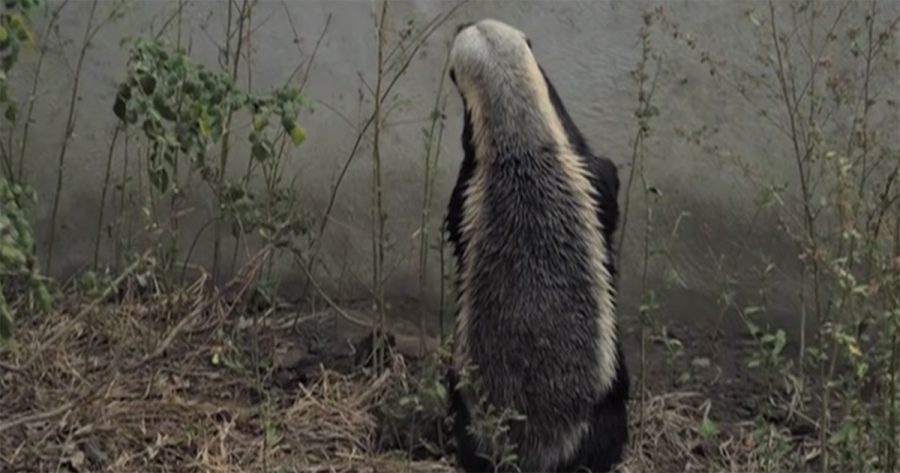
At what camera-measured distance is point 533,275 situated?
5.19m

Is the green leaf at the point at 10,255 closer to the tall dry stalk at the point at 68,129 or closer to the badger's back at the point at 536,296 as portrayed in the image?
the badger's back at the point at 536,296

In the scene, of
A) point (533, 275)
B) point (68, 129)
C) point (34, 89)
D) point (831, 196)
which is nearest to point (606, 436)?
point (533, 275)

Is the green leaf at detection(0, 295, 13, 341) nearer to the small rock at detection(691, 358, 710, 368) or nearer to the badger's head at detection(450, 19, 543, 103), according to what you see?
the badger's head at detection(450, 19, 543, 103)

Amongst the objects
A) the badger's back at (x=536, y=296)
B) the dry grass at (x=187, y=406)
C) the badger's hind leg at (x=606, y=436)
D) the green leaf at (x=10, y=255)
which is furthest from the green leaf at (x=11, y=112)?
the badger's hind leg at (x=606, y=436)

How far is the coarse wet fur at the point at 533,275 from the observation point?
516cm

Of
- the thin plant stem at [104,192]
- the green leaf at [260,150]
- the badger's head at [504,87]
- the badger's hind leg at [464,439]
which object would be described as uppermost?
the badger's head at [504,87]

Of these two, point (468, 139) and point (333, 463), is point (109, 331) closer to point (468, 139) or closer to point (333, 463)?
point (333, 463)

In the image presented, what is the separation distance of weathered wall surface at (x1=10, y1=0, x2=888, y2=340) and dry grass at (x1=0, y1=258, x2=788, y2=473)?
1.55 feet

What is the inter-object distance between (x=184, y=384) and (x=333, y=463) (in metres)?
0.72

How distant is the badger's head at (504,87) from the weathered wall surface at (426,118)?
738mm

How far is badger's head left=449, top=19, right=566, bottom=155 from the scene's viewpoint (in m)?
5.33

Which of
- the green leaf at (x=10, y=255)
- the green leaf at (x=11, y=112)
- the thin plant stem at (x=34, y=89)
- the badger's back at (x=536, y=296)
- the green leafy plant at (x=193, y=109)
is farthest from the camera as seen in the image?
the thin plant stem at (x=34, y=89)

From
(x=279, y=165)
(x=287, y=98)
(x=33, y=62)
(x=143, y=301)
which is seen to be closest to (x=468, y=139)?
(x=287, y=98)

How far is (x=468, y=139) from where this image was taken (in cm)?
545
